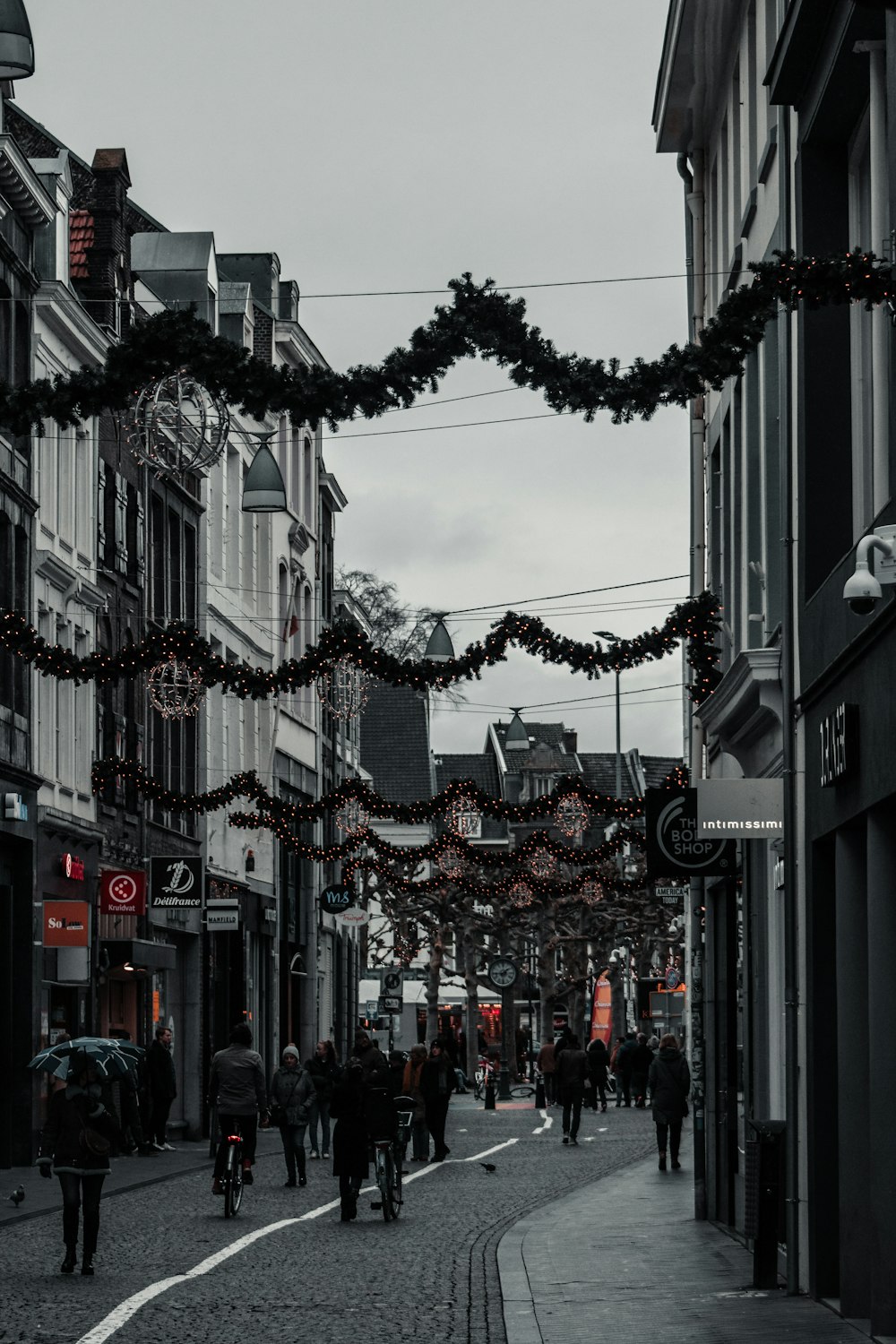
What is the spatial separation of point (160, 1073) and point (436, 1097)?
4082 millimetres

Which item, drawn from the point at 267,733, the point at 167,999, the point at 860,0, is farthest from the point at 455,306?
the point at 267,733

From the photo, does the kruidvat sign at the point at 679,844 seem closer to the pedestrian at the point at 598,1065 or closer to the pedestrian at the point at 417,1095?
the pedestrian at the point at 417,1095

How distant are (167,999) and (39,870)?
9.48 m

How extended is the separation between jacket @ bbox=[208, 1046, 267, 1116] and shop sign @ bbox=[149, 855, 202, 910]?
15458 mm

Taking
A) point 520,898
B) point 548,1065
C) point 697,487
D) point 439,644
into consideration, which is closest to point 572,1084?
point 439,644

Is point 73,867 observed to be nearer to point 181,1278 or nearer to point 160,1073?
point 160,1073

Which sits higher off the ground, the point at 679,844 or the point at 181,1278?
the point at 679,844

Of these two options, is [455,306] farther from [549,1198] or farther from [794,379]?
[549,1198]

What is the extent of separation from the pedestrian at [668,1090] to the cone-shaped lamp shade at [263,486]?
8.84 m

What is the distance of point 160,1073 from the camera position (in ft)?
115

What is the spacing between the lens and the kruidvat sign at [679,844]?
65.5 feet

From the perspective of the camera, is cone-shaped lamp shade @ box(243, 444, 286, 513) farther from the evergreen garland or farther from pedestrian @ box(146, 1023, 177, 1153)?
the evergreen garland

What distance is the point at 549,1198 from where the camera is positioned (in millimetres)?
26484

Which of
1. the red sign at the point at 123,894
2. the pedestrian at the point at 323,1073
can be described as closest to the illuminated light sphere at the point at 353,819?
the red sign at the point at 123,894
